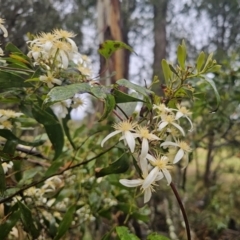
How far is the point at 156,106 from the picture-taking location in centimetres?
45

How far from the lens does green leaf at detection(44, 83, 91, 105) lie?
372 millimetres

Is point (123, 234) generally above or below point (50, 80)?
below

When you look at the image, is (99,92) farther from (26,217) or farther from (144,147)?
(26,217)

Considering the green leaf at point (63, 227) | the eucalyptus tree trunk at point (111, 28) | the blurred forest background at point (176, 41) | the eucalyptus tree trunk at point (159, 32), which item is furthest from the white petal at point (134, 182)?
the eucalyptus tree trunk at point (159, 32)

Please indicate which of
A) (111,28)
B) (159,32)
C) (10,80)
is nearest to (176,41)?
(159,32)

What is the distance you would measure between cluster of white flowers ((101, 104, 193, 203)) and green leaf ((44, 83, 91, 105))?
0.07 metres

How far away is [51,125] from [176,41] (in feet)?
5.20

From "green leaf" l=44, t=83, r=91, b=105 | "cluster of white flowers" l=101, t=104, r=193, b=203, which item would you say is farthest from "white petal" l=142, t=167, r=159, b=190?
"green leaf" l=44, t=83, r=91, b=105

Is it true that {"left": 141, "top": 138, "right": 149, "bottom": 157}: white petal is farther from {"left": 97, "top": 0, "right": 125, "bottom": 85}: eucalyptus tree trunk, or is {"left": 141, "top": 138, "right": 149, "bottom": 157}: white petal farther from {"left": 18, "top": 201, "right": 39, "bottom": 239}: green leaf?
{"left": 97, "top": 0, "right": 125, "bottom": 85}: eucalyptus tree trunk

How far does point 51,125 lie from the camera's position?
22.4 inches

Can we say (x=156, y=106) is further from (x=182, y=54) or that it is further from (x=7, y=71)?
(x=7, y=71)

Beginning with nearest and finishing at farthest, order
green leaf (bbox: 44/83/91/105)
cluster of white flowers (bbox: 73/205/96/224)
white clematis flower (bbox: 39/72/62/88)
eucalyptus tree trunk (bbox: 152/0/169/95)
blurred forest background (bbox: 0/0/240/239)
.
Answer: green leaf (bbox: 44/83/91/105)
white clematis flower (bbox: 39/72/62/88)
cluster of white flowers (bbox: 73/205/96/224)
blurred forest background (bbox: 0/0/240/239)
eucalyptus tree trunk (bbox: 152/0/169/95)

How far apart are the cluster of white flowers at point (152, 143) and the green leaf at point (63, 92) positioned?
65 millimetres

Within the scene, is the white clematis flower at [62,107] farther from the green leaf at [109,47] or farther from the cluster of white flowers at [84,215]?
the cluster of white flowers at [84,215]
